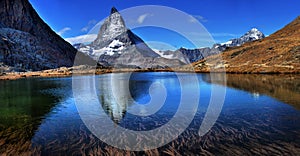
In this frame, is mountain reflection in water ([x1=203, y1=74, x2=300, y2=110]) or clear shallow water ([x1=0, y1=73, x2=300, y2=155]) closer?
clear shallow water ([x1=0, y1=73, x2=300, y2=155])

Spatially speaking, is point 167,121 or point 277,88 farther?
point 277,88

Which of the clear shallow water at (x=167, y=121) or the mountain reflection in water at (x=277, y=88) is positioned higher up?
the mountain reflection in water at (x=277, y=88)

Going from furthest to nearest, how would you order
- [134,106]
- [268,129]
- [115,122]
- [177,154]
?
[134,106] → [115,122] → [268,129] → [177,154]

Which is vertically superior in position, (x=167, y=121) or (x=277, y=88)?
(x=277, y=88)

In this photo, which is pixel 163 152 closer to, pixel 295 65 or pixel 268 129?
pixel 268 129

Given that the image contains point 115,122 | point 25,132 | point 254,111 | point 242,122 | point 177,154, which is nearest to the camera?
point 177,154

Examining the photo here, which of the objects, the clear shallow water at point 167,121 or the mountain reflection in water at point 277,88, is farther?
the mountain reflection in water at point 277,88

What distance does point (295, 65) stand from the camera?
96.8 metres

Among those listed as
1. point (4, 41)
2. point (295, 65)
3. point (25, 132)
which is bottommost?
point (25, 132)

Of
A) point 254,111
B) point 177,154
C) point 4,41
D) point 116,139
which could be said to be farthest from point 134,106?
point 4,41

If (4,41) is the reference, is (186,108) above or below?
below

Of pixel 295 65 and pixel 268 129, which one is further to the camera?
pixel 295 65

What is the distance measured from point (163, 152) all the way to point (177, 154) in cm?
96

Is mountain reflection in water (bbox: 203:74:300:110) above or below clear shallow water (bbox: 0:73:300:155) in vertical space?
above
